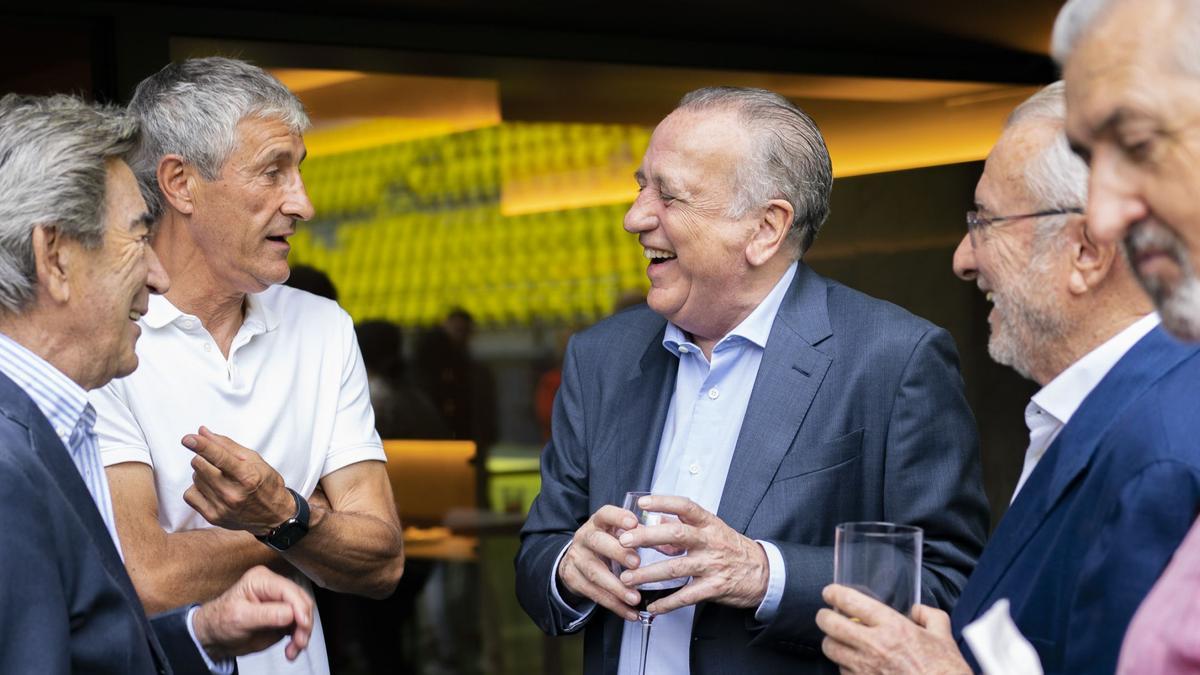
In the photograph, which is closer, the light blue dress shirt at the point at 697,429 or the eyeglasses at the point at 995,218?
the eyeglasses at the point at 995,218

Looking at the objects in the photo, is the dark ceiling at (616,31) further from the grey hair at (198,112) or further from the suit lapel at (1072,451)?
the suit lapel at (1072,451)

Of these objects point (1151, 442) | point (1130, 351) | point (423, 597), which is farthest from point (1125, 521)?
point (423, 597)

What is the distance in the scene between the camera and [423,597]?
5469mm

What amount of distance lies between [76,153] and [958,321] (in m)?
4.79

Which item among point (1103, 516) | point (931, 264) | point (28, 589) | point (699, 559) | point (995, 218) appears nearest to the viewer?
point (28, 589)

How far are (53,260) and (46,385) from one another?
196 millimetres

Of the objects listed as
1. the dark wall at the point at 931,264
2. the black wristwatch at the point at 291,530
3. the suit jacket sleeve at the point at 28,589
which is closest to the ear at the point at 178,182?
the black wristwatch at the point at 291,530

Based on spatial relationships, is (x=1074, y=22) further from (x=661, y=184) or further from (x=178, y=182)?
(x=178, y=182)

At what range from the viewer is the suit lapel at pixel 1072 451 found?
2035 millimetres

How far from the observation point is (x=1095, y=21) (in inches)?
61.5

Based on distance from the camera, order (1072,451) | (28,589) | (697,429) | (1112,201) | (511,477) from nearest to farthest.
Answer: (1112,201), (28,589), (1072,451), (697,429), (511,477)

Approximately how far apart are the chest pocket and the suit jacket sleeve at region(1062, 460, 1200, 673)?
86 cm

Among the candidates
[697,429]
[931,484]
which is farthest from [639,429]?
[931,484]

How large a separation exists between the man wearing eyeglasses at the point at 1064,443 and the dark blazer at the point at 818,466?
39 cm
